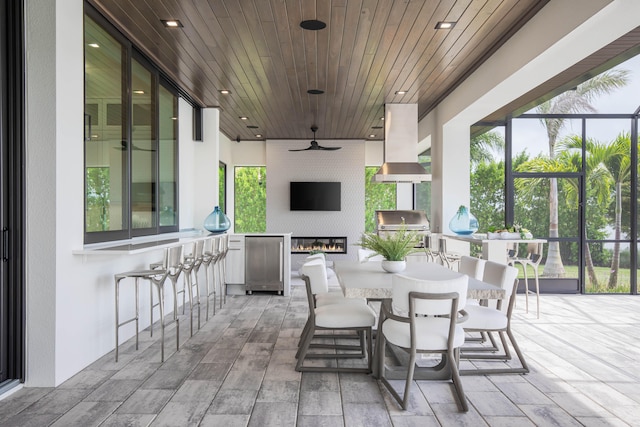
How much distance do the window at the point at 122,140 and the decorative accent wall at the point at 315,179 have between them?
4.36 m

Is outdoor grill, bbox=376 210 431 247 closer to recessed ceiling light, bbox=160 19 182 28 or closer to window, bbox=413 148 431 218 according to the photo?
window, bbox=413 148 431 218

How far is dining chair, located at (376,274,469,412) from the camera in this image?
2859 mm

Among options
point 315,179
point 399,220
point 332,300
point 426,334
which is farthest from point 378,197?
point 426,334

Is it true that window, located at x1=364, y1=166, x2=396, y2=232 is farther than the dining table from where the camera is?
Yes

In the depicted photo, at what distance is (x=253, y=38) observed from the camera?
4547 mm

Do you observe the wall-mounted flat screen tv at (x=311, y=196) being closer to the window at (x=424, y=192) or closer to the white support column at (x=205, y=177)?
the window at (x=424, y=192)

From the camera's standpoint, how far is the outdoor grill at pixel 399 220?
759cm

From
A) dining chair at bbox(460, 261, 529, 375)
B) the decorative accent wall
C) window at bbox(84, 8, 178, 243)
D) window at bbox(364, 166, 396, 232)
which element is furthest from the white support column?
dining chair at bbox(460, 261, 529, 375)

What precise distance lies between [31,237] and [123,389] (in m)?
1.22

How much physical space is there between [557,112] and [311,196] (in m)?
4.89

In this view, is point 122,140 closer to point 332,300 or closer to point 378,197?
point 332,300

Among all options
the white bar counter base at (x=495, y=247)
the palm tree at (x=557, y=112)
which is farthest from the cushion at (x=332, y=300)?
the palm tree at (x=557, y=112)

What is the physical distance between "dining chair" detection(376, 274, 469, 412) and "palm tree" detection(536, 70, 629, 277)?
5022mm

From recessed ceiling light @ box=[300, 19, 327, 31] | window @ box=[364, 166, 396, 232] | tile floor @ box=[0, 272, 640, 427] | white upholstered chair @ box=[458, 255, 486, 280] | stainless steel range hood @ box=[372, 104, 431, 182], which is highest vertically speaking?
recessed ceiling light @ box=[300, 19, 327, 31]
